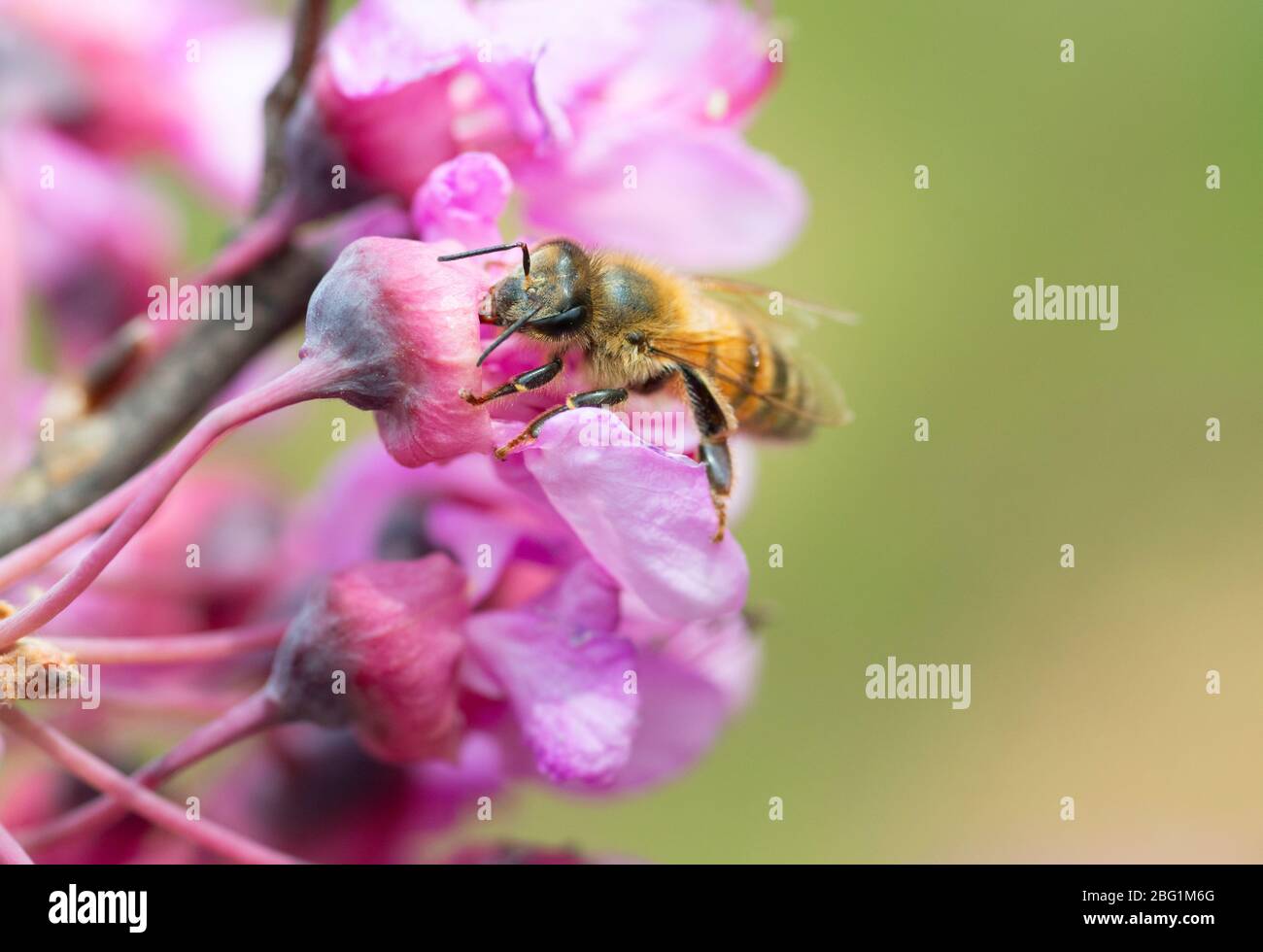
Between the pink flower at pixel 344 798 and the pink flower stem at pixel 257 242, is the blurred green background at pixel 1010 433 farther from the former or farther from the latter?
the pink flower stem at pixel 257 242

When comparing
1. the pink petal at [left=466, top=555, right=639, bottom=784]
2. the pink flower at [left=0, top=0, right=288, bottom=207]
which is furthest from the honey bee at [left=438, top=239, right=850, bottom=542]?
the pink flower at [left=0, top=0, right=288, bottom=207]

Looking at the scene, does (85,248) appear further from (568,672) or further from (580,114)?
(568,672)

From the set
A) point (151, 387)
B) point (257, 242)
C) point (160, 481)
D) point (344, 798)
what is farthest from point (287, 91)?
point (344, 798)

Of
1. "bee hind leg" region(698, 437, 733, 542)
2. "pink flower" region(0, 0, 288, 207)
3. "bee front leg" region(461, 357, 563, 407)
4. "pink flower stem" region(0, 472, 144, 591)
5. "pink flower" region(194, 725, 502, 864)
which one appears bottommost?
"pink flower" region(194, 725, 502, 864)

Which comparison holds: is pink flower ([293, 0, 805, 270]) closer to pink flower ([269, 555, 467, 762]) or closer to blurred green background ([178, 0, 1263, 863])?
pink flower ([269, 555, 467, 762])

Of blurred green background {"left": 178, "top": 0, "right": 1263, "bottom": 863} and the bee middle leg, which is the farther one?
blurred green background {"left": 178, "top": 0, "right": 1263, "bottom": 863}
